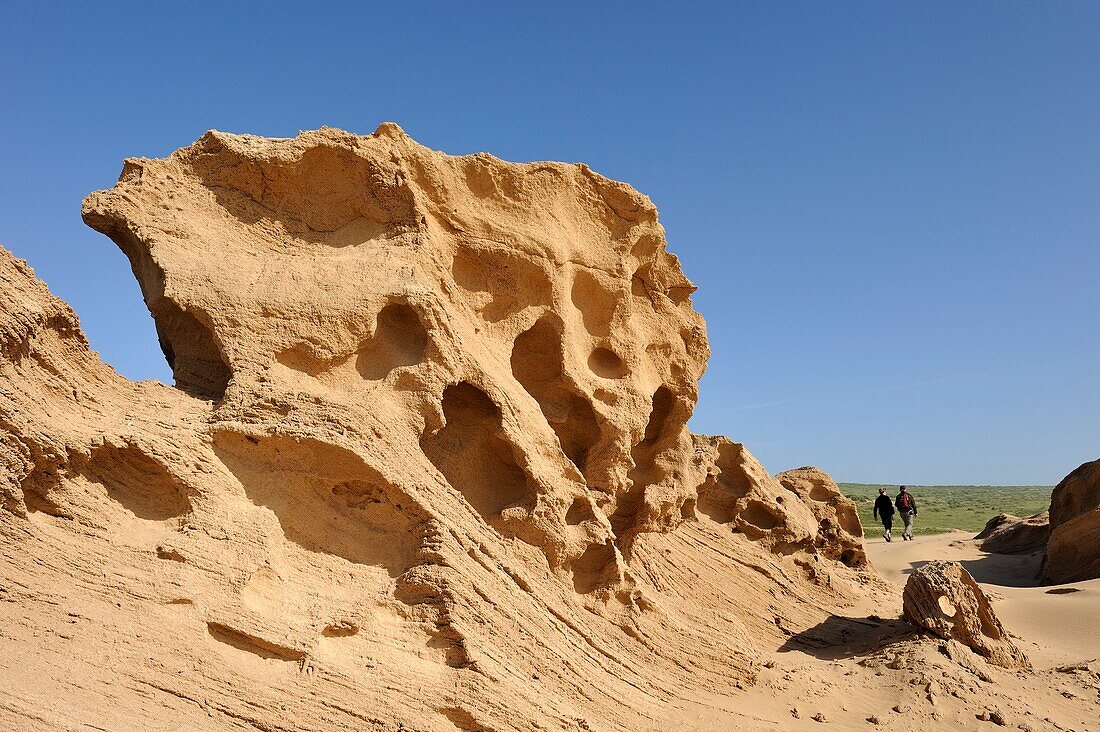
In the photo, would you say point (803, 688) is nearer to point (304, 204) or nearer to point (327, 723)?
point (327, 723)

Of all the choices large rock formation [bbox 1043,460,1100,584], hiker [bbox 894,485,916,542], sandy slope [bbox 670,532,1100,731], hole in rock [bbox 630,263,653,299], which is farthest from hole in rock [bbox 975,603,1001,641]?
hiker [bbox 894,485,916,542]

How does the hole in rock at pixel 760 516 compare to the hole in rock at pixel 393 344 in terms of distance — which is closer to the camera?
the hole in rock at pixel 393 344

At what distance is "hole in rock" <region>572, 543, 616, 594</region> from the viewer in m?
7.93

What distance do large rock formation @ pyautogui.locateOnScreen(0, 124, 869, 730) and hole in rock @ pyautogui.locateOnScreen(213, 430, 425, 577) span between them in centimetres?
2

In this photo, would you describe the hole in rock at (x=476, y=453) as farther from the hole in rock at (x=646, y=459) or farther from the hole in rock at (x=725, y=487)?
the hole in rock at (x=725, y=487)

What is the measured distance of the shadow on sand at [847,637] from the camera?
32.2 ft

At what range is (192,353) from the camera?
270 inches

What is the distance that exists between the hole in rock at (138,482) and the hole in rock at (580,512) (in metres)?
3.56

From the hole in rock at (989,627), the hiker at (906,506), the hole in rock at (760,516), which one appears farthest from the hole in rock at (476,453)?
the hiker at (906,506)

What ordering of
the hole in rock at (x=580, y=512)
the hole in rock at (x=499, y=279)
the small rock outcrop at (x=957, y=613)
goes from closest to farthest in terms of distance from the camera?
the hole in rock at (x=580, y=512), the hole in rock at (x=499, y=279), the small rock outcrop at (x=957, y=613)

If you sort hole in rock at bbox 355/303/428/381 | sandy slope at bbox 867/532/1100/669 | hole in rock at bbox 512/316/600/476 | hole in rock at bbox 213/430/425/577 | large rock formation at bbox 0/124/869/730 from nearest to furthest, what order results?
large rock formation at bbox 0/124/869/730, hole in rock at bbox 213/430/425/577, hole in rock at bbox 355/303/428/381, hole in rock at bbox 512/316/600/476, sandy slope at bbox 867/532/1100/669

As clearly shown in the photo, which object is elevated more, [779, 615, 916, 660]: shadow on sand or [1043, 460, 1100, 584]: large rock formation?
[1043, 460, 1100, 584]: large rock formation

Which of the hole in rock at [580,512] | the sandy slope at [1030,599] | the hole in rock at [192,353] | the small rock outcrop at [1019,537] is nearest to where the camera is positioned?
the hole in rock at [192,353]

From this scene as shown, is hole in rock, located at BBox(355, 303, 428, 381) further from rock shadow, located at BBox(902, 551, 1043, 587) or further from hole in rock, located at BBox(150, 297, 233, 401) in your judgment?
rock shadow, located at BBox(902, 551, 1043, 587)
